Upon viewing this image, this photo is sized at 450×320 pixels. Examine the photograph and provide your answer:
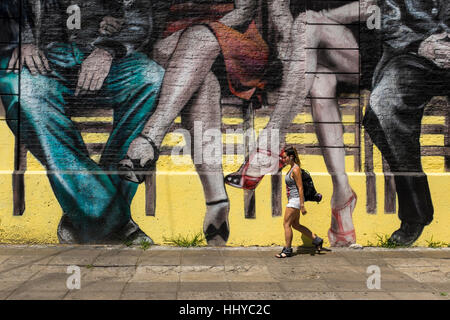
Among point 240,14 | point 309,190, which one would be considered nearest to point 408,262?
point 309,190

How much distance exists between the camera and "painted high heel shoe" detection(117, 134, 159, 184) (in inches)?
301

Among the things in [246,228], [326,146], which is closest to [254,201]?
[246,228]

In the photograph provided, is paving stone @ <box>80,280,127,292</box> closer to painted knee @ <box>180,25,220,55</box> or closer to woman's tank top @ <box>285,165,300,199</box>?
woman's tank top @ <box>285,165,300,199</box>

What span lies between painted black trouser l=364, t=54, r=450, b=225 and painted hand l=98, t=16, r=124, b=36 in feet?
14.9

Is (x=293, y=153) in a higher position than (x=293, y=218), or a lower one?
higher

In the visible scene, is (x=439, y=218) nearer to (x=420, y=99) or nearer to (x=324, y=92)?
(x=420, y=99)

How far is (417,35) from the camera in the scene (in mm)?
7977

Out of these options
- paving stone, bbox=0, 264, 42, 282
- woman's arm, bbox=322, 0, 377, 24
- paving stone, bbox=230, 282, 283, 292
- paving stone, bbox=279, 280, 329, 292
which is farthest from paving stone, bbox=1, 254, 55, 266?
woman's arm, bbox=322, 0, 377, 24

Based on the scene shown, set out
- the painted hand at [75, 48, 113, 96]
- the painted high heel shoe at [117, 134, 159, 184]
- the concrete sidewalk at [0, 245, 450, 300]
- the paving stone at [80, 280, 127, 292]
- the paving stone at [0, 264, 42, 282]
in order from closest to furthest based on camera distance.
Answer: the concrete sidewalk at [0, 245, 450, 300], the paving stone at [80, 280, 127, 292], the paving stone at [0, 264, 42, 282], the painted high heel shoe at [117, 134, 159, 184], the painted hand at [75, 48, 113, 96]

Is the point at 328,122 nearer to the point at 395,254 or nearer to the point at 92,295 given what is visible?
the point at 395,254

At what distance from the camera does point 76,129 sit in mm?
7695

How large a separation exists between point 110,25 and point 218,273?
4556mm

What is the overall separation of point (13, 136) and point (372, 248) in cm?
633

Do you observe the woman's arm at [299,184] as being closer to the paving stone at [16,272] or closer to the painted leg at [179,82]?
the painted leg at [179,82]
